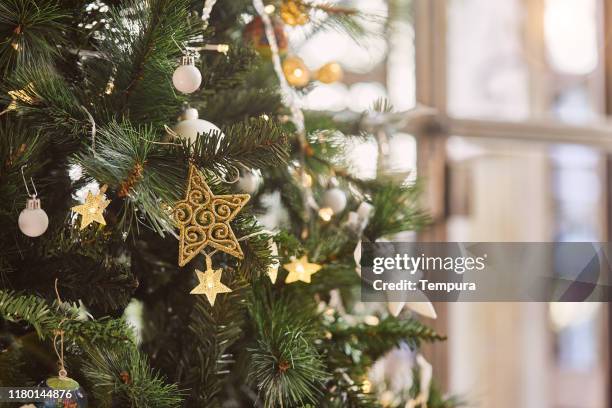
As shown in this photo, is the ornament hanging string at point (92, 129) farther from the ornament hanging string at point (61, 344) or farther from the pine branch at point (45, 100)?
the ornament hanging string at point (61, 344)

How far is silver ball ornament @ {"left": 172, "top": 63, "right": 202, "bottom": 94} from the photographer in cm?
54

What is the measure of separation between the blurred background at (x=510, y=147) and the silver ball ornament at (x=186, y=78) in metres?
0.90

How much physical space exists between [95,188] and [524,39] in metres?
1.40

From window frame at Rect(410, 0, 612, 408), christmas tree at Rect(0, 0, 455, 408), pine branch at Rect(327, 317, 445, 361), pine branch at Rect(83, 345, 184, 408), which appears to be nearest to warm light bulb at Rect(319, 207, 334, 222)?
christmas tree at Rect(0, 0, 455, 408)

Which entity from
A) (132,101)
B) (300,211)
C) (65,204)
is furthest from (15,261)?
(300,211)

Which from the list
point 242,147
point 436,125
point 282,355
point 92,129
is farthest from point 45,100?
point 436,125

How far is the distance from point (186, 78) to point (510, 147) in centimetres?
119

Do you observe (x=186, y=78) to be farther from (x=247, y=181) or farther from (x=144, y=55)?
(x=247, y=181)

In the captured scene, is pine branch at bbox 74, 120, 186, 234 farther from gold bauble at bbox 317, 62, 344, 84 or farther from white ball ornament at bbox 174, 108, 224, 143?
gold bauble at bbox 317, 62, 344, 84

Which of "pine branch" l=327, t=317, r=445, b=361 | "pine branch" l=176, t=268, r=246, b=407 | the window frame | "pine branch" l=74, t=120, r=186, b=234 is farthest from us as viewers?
the window frame

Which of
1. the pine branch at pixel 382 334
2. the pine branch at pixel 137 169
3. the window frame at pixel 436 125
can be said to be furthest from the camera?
the window frame at pixel 436 125

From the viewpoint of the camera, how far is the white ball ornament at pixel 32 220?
53cm

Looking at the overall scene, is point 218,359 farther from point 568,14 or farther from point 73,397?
point 568,14

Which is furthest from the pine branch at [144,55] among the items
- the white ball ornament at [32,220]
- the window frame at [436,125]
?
the window frame at [436,125]
